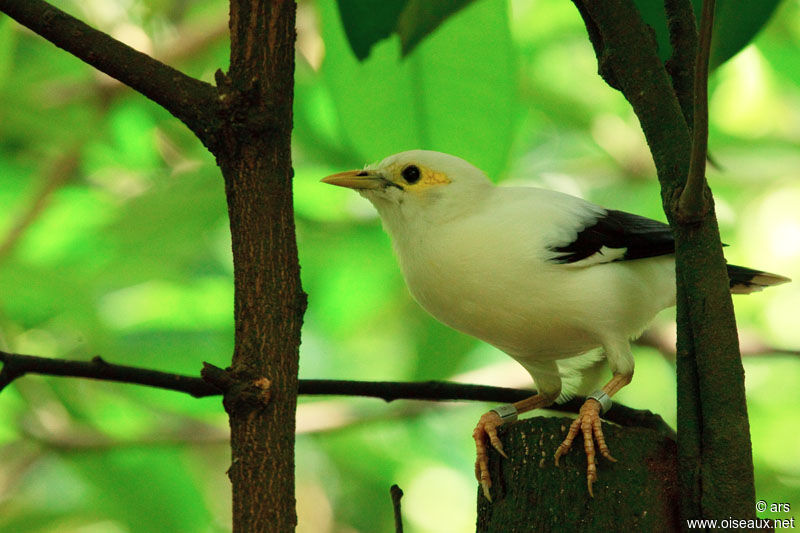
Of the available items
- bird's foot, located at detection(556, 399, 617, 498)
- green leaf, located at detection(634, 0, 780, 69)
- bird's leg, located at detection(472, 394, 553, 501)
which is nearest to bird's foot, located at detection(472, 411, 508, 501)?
bird's leg, located at detection(472, 394, 553, 501)

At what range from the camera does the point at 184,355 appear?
3.30 m

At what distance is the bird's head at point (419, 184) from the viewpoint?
2.50 metres

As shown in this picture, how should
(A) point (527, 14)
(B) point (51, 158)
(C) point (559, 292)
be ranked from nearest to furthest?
(C) point (559, 292) < (A) point (527, 14) < (B) point (51, 158)

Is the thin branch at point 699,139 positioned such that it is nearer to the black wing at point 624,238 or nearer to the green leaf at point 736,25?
the green leaf at point 736,25

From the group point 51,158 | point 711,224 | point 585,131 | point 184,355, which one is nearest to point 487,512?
point 711,224

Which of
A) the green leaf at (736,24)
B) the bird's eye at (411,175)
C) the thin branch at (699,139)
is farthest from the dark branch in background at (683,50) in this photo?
the bird's eye at (411,175)

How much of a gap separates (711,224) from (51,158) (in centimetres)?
326

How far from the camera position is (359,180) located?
2545 mm

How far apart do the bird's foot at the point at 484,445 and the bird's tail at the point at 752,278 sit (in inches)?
36.2

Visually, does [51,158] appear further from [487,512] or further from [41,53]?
[487,512]

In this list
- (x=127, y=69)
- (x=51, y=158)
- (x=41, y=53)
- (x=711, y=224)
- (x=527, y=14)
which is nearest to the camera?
(x=711, y=224)

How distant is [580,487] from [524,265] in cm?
67

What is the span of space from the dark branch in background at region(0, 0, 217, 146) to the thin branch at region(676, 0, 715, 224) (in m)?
0.86

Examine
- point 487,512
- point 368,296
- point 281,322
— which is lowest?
point 487,512
